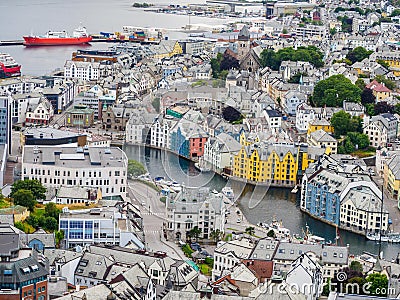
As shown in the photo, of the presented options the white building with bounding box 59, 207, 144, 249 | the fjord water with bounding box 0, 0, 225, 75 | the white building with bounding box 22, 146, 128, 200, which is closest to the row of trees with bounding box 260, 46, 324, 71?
the fjord water with bounding box 0, 0, 225, 75

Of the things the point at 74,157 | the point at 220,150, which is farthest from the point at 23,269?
the point at 220,150

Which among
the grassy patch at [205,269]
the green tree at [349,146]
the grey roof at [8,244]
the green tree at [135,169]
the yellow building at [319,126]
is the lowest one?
the grassy patch at [205,269]

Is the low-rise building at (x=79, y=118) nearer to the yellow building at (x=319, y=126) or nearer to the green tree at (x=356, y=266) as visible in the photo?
the yellow building at (x=319, y=126)

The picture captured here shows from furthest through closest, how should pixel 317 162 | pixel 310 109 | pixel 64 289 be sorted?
pixel 310 109
pixel 317 162
pixel 64 289

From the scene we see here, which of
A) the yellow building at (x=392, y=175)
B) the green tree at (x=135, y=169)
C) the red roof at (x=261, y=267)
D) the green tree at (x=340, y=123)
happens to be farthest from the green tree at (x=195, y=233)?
the green tree at (x=340, y=123)

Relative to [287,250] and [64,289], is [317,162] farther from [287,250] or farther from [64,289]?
[64,289]

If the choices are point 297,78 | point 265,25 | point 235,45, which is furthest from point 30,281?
point 265,25
